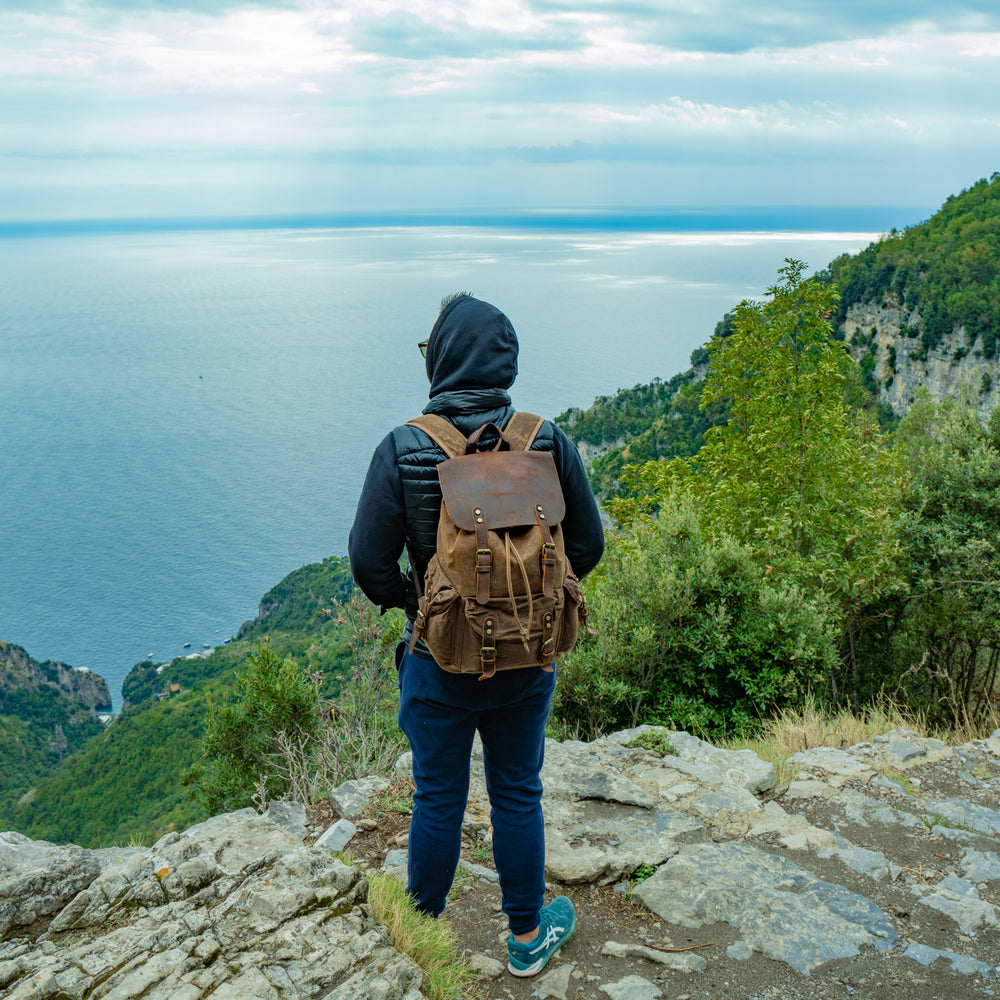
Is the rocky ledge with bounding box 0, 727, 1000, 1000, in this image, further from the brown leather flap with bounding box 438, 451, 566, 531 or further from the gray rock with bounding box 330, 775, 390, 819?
the brown leather flap with bounding box 438, 451, 566, 531

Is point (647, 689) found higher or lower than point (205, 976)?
lower

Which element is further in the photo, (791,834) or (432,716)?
(791,834)

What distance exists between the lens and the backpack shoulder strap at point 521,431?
2.43 meters

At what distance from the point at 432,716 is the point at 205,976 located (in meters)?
0.97

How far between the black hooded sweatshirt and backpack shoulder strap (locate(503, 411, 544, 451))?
0.02 meters

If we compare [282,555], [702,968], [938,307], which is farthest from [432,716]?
[282,555]

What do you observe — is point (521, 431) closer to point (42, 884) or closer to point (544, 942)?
point (544, 942)

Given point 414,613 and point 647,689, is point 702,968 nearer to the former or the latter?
point 414,613

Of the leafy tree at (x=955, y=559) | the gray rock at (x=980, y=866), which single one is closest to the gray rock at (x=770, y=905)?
the gray rock at (x=980, y=866)

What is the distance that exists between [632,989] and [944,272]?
63259 mm

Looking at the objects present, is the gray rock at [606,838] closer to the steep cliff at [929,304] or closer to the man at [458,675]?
the man at [458,675]

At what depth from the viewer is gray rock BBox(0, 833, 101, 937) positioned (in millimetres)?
2588

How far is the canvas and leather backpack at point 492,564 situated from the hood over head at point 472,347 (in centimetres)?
19

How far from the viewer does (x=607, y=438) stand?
221 feet
